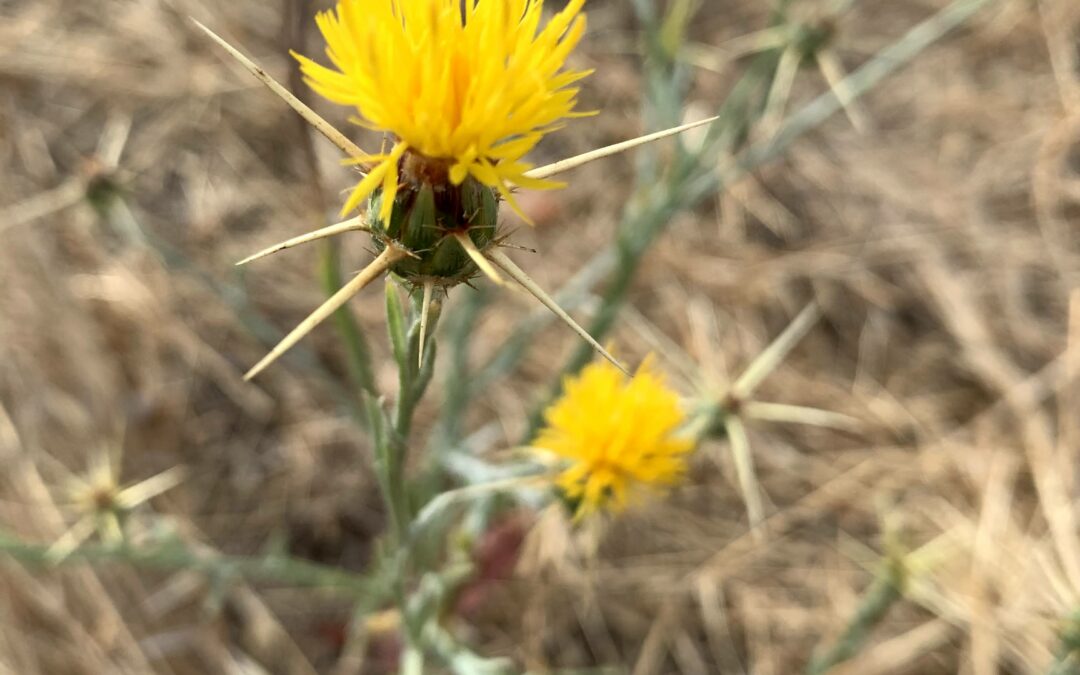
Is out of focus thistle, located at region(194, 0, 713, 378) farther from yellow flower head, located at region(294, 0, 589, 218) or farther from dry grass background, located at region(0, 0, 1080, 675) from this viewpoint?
dry grass background, located at region(0, 0, 1080, 675)

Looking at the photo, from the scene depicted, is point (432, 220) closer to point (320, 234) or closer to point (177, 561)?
point (320, 234)

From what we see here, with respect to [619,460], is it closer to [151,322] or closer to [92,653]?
[92,653]

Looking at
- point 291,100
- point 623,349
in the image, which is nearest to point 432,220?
point 291,100

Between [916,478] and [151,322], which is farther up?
[151,322]

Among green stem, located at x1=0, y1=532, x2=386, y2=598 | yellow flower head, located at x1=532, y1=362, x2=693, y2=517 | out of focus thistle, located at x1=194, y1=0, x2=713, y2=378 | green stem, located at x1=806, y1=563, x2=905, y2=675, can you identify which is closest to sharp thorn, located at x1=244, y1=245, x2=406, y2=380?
out of focus thistle, located at x1=194, y1=0, x2=713, y2=378

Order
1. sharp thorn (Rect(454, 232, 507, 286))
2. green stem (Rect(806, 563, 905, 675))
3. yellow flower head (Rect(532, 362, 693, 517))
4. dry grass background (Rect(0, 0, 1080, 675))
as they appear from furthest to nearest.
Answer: dry grass background (Rect(0, 0, 1080, 675))
green stem (Rect(806, 563, 905, 675))
yellow flower head (Rect(532, 362, 693, 517))
sharp thorn (Rect(454, 232, 507, 286))

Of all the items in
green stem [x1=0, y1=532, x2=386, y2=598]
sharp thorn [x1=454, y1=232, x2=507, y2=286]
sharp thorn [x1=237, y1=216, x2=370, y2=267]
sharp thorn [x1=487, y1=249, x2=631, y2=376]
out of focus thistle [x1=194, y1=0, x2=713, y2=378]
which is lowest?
green stem [x1=0, y1=532, x2=386, y2=598]

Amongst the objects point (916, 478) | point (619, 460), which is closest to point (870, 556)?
point (916, 478)

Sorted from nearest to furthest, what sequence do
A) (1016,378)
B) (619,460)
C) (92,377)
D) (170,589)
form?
(619,460), (170,589), (92,377), (1016,378)

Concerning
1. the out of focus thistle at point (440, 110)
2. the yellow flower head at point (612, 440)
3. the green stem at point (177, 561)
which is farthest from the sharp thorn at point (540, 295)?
the green stem at point (177, 561)

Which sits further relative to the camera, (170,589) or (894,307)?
(894,307)
